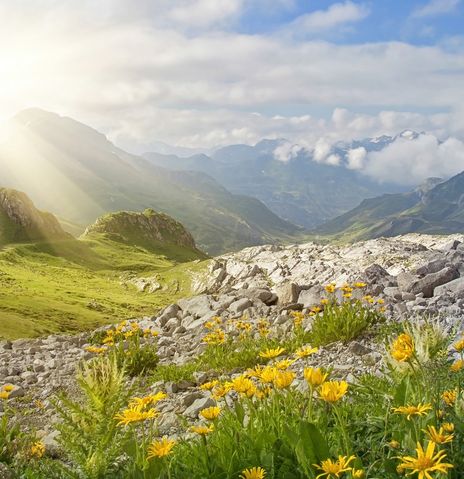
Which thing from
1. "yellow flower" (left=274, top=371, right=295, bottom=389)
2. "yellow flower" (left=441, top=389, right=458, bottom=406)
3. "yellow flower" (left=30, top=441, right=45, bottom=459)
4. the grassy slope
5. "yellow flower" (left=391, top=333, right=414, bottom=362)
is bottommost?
the grassy slope

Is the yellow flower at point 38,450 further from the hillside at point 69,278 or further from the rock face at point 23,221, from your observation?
the rock face at point 23,221

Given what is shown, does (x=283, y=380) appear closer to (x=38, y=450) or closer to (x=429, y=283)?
(x=38, y=450)

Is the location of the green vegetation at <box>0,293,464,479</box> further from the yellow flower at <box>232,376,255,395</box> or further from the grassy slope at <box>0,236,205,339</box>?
the grassy slope at <box>0,236,205,339</box>

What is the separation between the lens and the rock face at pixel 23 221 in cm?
16970

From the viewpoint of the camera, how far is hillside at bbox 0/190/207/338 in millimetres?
56781

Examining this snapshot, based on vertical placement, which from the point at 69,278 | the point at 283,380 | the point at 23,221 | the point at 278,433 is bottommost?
the point at 69,278

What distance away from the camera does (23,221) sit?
577 feet

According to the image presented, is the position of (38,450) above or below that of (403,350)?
below

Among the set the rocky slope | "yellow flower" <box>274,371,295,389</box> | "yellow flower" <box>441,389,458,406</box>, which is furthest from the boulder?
"yellow flower" <box>274,371,295,389</box>

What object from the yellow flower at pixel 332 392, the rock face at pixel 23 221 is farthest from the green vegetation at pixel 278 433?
the rock face at pixel 23 221

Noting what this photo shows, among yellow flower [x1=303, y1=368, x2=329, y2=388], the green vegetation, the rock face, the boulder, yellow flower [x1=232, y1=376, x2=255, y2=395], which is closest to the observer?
the green vegetation

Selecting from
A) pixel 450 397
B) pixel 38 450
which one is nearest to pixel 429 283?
pixel 450 397

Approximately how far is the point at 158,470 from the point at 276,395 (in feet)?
5.00

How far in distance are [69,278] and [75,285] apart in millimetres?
14047
